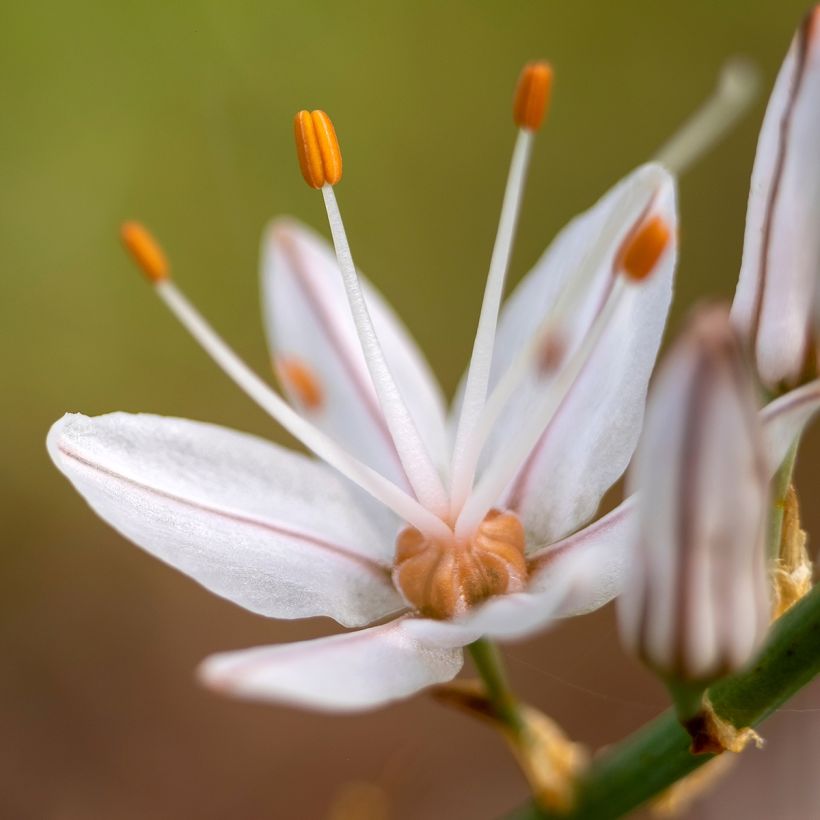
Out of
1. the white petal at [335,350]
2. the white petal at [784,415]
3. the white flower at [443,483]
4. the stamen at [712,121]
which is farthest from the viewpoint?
the white petal at [335,350]

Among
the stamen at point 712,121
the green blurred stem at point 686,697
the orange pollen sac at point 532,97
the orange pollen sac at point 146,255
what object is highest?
the orange pollen sac at point 532,97

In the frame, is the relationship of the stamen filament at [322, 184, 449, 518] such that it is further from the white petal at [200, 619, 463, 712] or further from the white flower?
the white petal at [200, 619, 463, 712]

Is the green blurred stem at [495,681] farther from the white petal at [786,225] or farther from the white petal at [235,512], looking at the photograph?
the white petal at [786,225]

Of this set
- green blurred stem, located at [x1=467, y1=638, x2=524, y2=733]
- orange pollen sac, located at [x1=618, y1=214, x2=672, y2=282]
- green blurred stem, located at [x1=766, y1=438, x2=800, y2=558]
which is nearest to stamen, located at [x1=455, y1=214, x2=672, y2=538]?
orange pollen sac, located at [x1=618, y1=214, x2=672, y2=282]

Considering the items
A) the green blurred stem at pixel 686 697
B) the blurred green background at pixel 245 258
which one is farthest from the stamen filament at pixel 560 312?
the blurred green background at pixel 245 258

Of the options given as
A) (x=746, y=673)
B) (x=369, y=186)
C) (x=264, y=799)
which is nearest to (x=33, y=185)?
(x=369, y=186)

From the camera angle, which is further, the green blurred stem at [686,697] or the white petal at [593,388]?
the white petal at [593,388]
